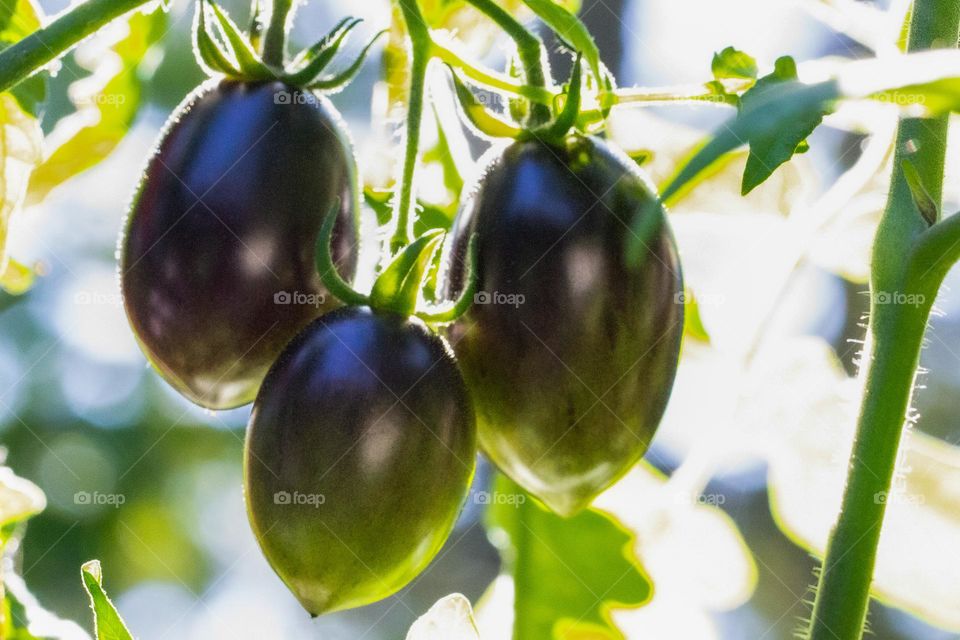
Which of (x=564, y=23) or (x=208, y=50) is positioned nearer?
(x=564, y=23)

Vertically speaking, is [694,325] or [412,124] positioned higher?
[412,124]

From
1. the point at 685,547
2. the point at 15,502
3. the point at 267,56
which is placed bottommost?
the point at 685,547

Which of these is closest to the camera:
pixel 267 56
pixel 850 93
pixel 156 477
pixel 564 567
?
pixel 850 93

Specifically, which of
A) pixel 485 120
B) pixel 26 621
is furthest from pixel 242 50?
pixel 26 621

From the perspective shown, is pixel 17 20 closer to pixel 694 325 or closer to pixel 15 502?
pixel 15 502

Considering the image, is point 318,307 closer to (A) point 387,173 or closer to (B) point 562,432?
(B) point 562,432

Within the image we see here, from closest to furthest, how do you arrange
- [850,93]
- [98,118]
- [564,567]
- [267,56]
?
1. [850,93]
2. [267,56]
3. [564,567]
4. [98,118]
